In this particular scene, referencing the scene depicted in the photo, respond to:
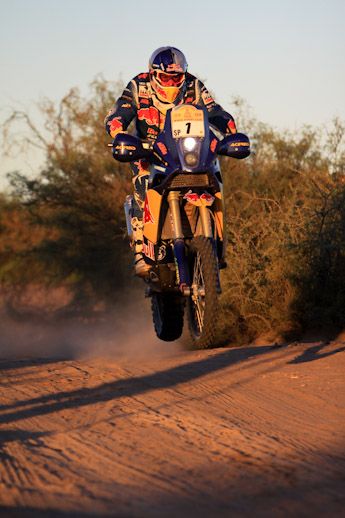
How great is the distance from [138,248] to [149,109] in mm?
1385

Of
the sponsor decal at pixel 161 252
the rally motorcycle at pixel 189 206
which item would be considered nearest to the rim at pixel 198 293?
the rally motorcycle at pixel 189 206

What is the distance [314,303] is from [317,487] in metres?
8.71

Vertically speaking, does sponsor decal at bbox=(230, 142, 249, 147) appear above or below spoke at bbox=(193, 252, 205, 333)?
above

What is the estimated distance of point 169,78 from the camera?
350 inches

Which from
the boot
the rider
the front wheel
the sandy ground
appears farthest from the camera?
the boot

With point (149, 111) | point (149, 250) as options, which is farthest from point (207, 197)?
point (149, 111)

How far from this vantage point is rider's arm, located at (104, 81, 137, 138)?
29.7 ft

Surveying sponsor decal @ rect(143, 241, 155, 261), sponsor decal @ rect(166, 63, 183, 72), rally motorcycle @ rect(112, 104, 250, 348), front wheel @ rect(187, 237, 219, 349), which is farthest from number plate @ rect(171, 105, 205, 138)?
sponsor decal @ rect(143, 241, 155, 261)

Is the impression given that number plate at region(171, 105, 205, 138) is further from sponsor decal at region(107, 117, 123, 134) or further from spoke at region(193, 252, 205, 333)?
spoke at region(193, 252, 205, 333)

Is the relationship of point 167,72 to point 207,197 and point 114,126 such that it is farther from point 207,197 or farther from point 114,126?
point 207,197

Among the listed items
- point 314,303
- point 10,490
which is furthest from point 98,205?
point 10,490

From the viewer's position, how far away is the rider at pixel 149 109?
8.98 metres

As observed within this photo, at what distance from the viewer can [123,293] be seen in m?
21.7

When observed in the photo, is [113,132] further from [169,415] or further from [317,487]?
[317,487]
